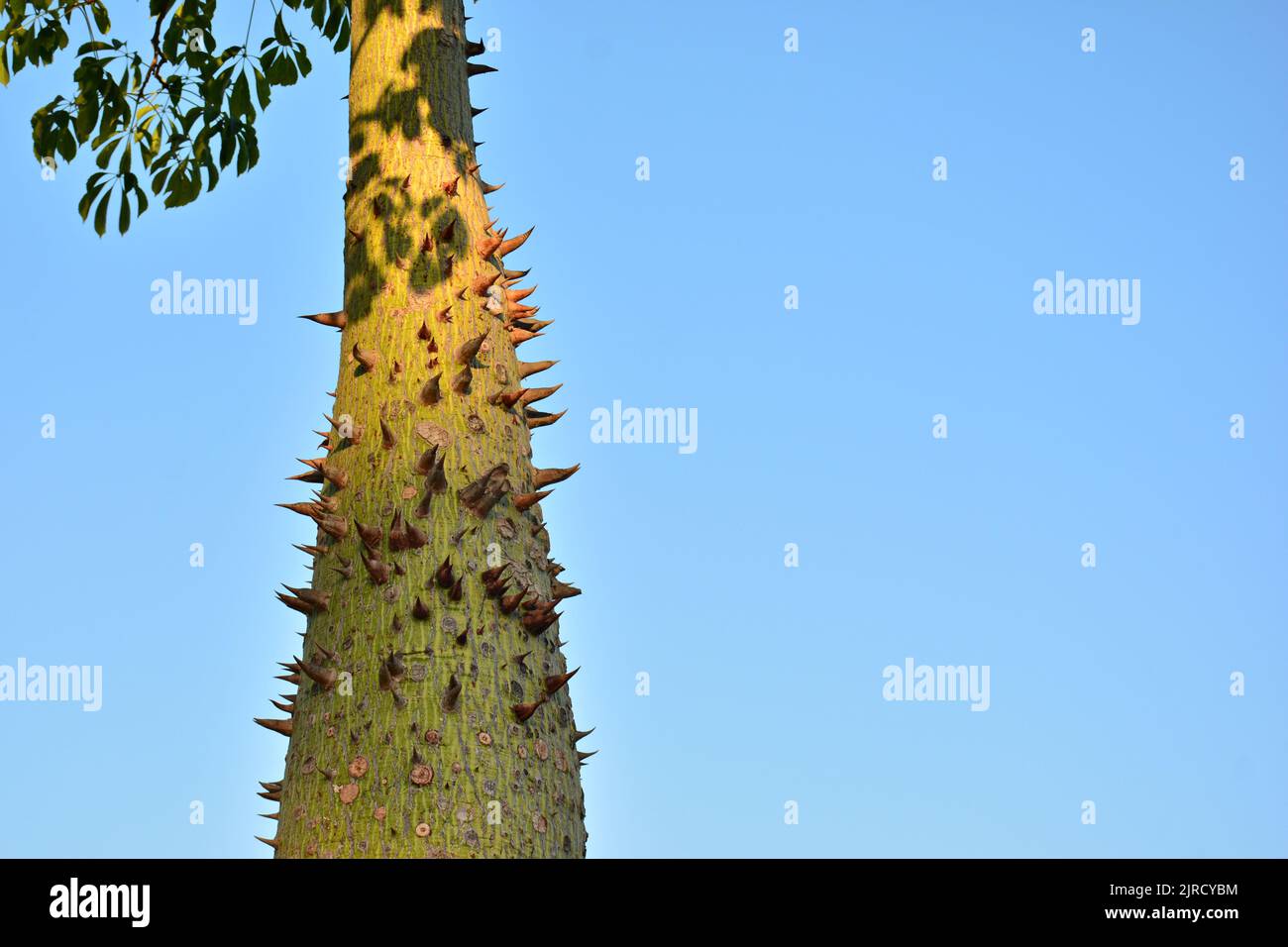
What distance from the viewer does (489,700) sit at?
12.7 ft

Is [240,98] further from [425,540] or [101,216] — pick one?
[425,540]

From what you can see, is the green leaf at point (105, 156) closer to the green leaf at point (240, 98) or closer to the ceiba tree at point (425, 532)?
the green leaf at point (240, 98)

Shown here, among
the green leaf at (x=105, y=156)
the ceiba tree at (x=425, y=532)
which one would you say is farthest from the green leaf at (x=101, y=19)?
the ceiba tree at (x=425, y=532)

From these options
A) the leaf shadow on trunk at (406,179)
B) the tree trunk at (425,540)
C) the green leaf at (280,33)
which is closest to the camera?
the tree trunk at (425,540)

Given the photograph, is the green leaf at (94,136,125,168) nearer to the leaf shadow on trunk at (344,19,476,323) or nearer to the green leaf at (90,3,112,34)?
the green leaf at (90,3,112,34)

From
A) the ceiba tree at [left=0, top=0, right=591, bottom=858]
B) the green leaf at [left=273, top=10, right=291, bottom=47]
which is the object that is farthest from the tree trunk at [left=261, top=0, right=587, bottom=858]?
the green leaf at [left=273, top=10, right=291, bottom=47]

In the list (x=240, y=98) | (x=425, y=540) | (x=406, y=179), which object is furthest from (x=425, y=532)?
(x=240, y=98)

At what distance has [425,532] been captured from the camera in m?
4.06

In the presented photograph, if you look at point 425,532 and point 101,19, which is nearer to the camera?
point 425,532

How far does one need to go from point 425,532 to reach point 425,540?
3 cm

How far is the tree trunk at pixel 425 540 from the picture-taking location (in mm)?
3721
